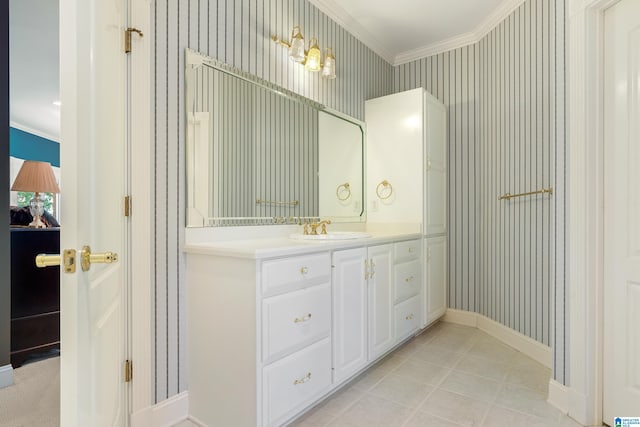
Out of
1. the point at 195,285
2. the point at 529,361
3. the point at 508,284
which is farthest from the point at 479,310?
the point at 195,285

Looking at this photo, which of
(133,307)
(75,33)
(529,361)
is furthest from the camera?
(529,361)

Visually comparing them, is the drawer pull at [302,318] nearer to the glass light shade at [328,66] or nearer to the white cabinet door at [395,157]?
the white cabinet door at [395,157]

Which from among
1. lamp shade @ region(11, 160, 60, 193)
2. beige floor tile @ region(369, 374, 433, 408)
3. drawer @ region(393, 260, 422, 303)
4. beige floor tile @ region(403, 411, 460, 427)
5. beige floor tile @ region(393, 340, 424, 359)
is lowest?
beige floor tile @ region(393, 340, 424, 359)

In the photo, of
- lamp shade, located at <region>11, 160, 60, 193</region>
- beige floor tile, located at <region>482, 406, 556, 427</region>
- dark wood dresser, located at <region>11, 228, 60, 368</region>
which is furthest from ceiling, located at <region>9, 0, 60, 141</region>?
beige floor tile, located at <region>482, 406, 556, 427</region>

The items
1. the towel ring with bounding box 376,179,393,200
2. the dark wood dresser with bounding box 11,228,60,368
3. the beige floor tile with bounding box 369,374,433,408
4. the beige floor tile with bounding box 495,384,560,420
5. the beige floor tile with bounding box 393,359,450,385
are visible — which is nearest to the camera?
the beige floor tile with bounding box 495,384,560,420

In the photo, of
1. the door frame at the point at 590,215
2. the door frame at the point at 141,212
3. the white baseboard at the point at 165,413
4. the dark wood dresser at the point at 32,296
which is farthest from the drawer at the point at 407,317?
the dark wood dresser at the point at 32,296

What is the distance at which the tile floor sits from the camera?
5.77 feet

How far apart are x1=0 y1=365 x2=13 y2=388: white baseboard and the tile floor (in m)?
1.28

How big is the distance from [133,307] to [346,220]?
177 centimetres

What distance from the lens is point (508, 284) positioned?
2.84 m

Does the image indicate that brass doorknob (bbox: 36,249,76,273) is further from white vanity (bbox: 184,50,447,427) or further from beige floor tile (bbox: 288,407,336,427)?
beige floor tile (bbox: 288,407,336,427)

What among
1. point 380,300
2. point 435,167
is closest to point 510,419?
point 380,300

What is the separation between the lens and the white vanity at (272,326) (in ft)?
4.88

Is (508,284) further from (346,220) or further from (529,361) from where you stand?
(346,220)
